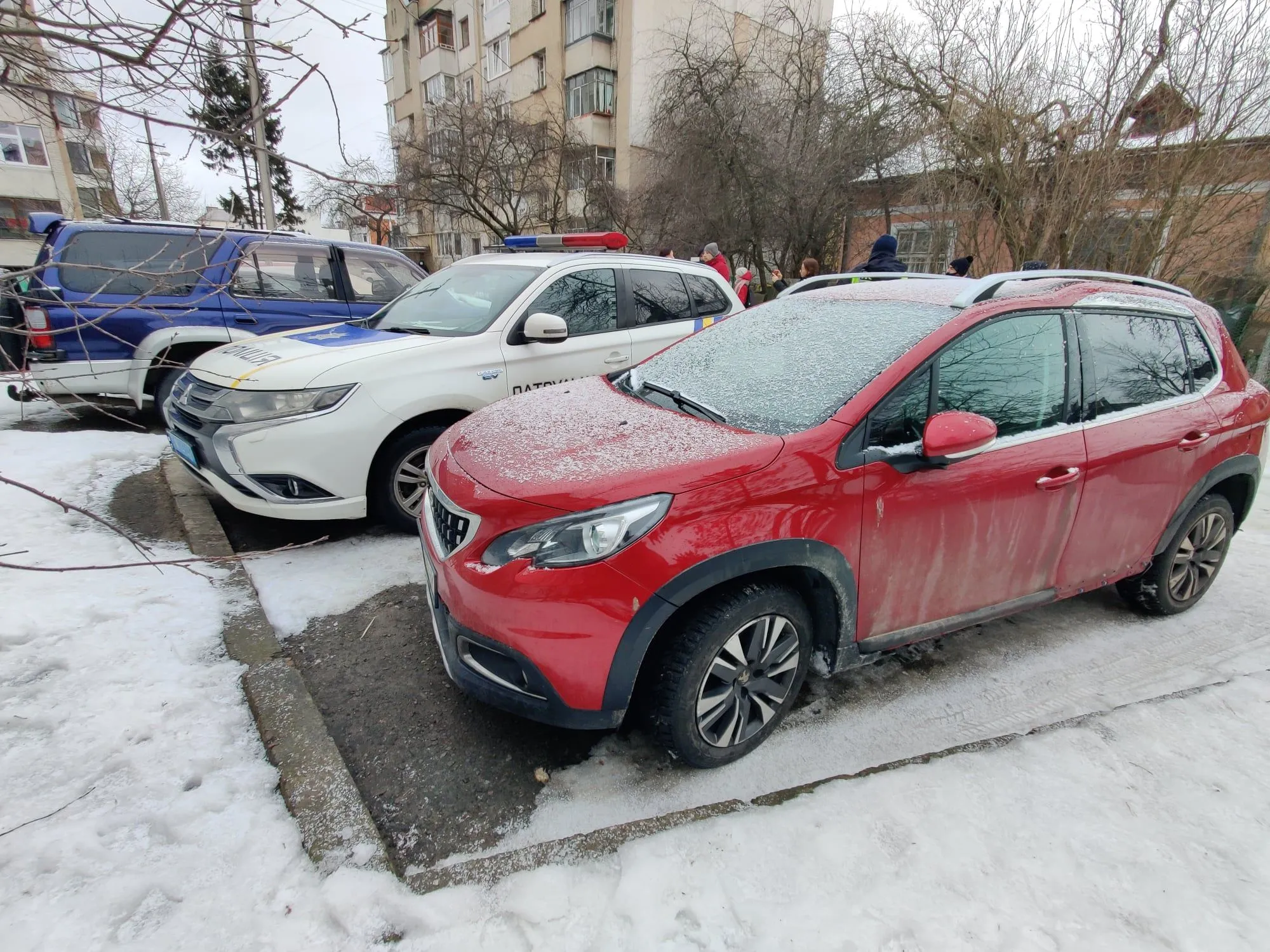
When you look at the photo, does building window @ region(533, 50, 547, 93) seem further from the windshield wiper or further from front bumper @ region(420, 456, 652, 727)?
front bumper @ region(420, 456, 652, 727)

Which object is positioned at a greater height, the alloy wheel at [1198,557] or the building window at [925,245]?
the building window at [925,245]

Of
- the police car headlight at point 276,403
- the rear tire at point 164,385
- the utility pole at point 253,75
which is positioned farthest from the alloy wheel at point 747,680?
the rear tire at point 164,385

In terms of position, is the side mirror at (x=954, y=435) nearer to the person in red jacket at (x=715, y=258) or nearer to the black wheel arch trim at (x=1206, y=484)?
the black wheel arch trim at (x=1206, y=484)

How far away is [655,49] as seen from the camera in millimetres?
22953

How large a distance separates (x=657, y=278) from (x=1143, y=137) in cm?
795

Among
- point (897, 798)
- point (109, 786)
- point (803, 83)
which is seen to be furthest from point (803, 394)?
point (803, 83)

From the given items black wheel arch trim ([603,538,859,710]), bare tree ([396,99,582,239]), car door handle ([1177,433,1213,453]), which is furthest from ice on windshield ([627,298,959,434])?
bare tree ([396,99,582,239])

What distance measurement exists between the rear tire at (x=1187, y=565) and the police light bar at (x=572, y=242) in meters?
3.97

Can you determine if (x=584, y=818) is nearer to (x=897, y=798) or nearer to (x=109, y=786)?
(x=897, y=798)

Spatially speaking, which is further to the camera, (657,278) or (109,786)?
(657,278)

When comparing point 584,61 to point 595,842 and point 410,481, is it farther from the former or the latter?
→ point 595,842

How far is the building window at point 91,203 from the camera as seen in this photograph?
10.0 ft

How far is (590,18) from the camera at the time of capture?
2389 centimetres

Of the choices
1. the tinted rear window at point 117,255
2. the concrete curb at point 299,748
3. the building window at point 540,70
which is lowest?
the concrete curb at point 299,748
